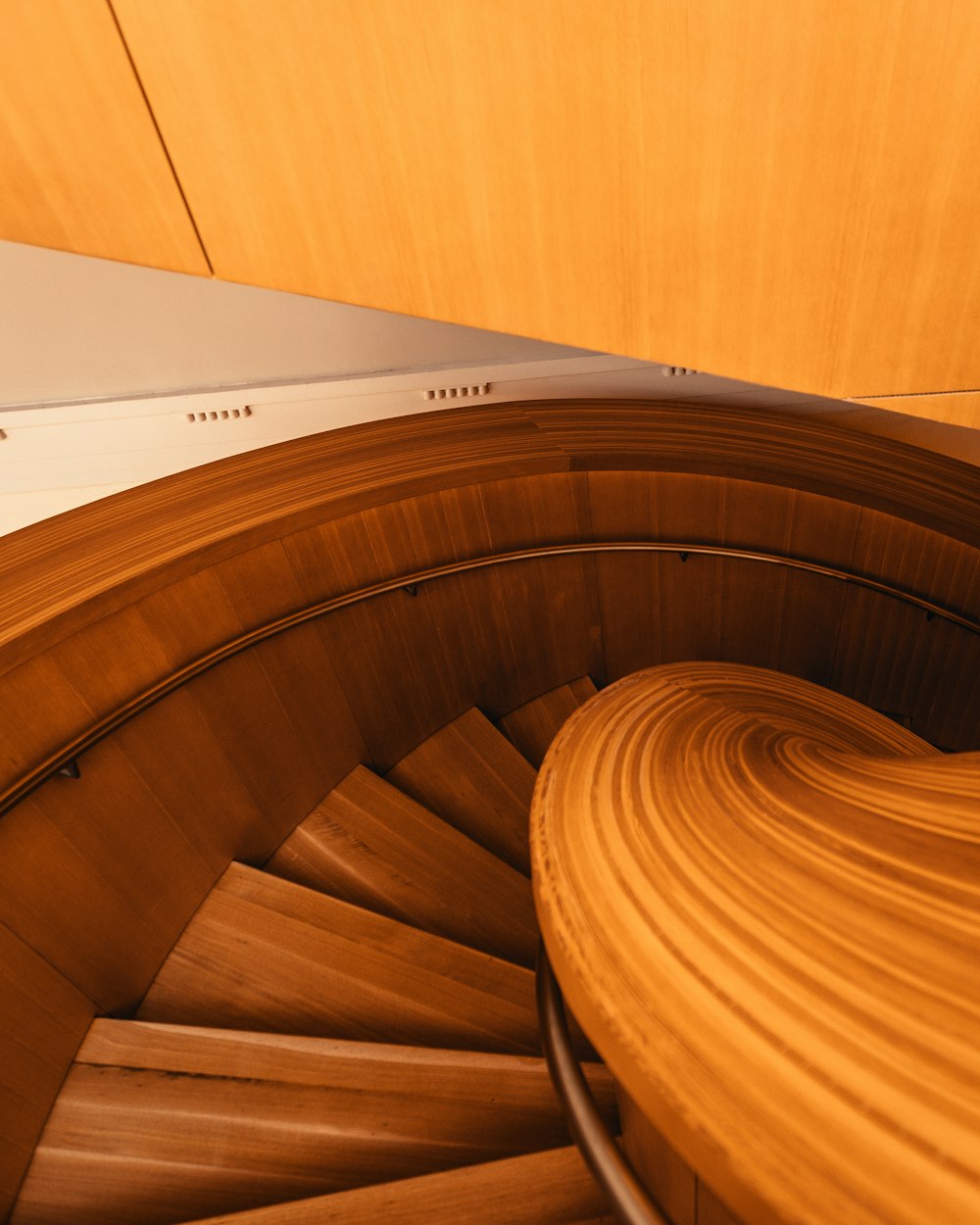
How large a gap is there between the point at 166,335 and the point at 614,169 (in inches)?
83.2

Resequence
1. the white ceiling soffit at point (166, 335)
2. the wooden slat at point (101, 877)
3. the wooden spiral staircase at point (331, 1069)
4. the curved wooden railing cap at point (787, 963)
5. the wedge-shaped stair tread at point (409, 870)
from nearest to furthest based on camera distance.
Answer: the curved wooden railing cap at point (787, 963), the wooden spiral staircase at point (331, 1069), the wooden slat at point (101, 877), the wedge-shaped stair tread at point (409, 870), the white ceiling soffit at point (166, 335)

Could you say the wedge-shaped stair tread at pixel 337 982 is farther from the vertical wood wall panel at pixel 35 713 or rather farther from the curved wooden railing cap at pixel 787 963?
the curved wooden railing cap at pixel 787 963

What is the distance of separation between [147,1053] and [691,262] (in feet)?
6.90

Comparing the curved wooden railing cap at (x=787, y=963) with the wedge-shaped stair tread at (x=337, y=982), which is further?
the wedge-shaped stair tread at (x=337, y=982)

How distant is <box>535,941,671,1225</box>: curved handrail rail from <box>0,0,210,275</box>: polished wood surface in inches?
55.8

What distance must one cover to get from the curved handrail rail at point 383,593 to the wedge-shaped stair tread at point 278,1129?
78 cm

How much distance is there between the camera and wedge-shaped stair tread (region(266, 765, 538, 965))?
2.22 meters

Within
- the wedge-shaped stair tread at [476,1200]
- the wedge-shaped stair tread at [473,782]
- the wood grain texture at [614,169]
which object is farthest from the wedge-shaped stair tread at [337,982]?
the wood grain texture at [614,169]

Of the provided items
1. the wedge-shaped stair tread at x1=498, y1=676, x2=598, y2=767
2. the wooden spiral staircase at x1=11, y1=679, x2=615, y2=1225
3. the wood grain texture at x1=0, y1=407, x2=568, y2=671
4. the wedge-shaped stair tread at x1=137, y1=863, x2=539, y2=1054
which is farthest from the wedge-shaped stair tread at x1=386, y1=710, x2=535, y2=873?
the wood grain texture at x1=0, y1=407, x2=568, y2=671

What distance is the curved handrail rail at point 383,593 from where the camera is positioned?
1587mm

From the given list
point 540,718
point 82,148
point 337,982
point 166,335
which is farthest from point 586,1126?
point 166,335

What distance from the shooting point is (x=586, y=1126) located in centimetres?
90

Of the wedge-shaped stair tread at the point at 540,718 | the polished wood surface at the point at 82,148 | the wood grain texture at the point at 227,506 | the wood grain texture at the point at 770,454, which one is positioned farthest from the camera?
the wedge-shaped stair tread at the point at 540,718

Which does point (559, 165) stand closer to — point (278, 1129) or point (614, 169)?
point (614, 169)
